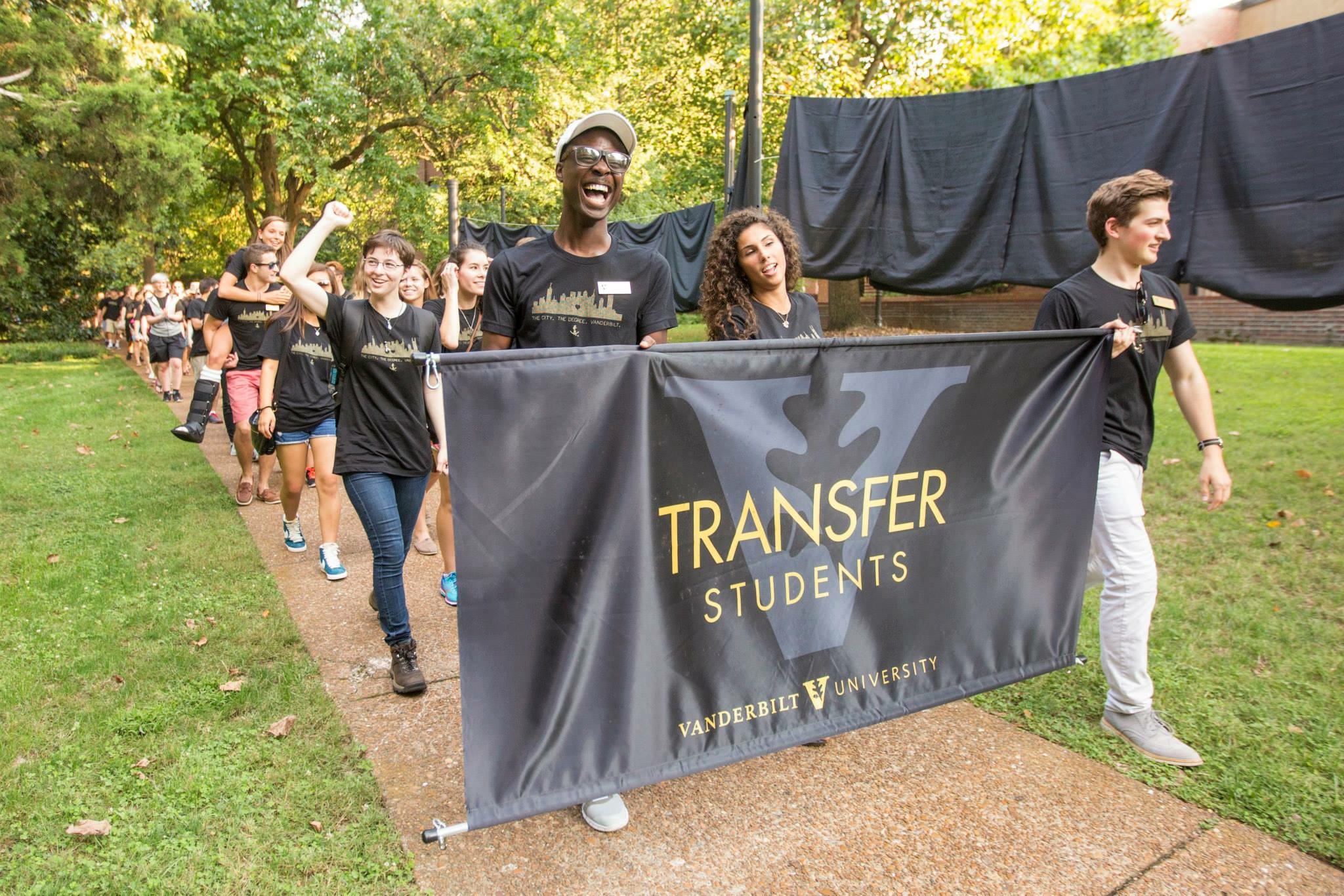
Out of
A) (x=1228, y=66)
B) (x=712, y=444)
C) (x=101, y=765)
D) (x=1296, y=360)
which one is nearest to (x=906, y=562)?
(x=712, y=444)

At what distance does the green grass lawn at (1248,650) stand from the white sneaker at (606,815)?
5.69 feet

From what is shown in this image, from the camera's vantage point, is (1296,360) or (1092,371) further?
(1296,360)

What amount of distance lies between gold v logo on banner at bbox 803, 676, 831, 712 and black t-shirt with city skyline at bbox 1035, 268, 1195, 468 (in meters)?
1.52

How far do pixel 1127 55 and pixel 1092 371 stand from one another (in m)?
17.0

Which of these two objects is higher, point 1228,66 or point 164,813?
point 1228,66

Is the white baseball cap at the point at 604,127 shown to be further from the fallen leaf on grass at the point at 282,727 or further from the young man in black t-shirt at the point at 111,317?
the young man in black t-shirt at the point at 111,317

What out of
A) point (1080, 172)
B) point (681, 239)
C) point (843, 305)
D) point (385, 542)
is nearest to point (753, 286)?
point (385, 542)

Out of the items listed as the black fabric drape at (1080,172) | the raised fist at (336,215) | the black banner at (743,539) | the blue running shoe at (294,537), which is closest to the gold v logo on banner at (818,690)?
the black banner at (743,539)

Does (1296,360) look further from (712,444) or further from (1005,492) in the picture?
(712,444)

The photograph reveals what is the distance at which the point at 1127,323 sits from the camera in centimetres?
352

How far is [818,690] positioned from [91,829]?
7.69 feet

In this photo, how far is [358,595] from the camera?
5.25 meters

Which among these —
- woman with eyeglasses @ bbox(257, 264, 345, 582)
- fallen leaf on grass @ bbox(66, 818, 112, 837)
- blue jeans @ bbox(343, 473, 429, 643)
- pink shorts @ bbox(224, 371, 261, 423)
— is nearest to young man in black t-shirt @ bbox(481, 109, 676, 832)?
blue jeans @ bbox(343, 473, 429, 643)

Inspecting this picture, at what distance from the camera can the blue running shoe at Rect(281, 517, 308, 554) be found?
240 inches
